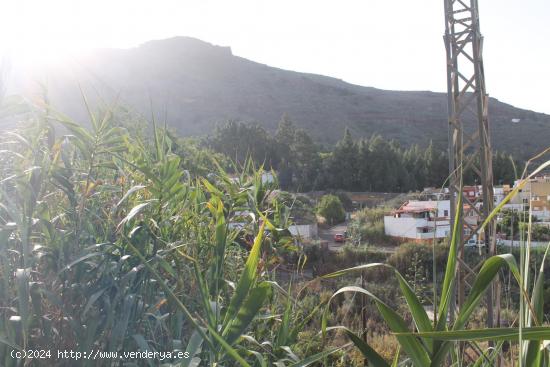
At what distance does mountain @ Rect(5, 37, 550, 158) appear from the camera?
59312 mm

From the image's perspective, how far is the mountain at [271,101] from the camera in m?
59.3

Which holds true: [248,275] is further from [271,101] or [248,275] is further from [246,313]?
[271,101]

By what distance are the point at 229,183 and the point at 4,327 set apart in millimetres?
1050

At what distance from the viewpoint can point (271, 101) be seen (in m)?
70.7

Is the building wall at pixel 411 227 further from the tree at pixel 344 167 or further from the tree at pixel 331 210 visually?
the tree at pixel 344 167

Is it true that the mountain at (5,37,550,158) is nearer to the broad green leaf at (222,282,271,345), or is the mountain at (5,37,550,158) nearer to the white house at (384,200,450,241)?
the white house at (384,200,450,241)

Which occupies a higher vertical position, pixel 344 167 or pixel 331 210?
pixel 344 167

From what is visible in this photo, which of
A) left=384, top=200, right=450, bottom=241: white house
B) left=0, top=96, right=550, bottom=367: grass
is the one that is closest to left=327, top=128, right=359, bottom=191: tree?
left=384, top=200, right=450, bottom=241: white house

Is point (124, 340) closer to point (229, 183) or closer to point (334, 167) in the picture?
point (229, 183)

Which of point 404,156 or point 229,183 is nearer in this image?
point 229,183

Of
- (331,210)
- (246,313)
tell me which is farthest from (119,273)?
(331,210)

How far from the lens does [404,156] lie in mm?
33906

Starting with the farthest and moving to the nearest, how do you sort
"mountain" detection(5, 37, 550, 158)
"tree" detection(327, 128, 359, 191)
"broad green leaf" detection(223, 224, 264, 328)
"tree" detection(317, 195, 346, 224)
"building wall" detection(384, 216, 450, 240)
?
"mountain" detection(5, 37, 550, 158)
"tree" detection(327, 128, 359, 191)
"tree" detection(317, 195, 346, 224)
"building wall" detection(384, 216, 450, 240)
"broad green leaf" detection(223, 224, 264, 328)

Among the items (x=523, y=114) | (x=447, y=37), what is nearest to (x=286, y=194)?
(x=447, y=37)
